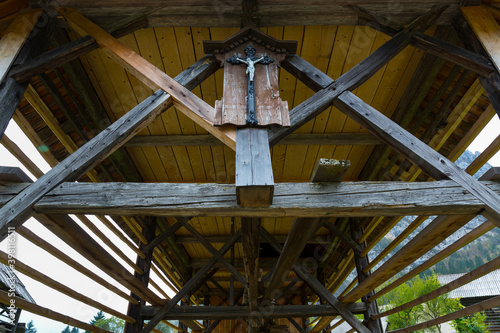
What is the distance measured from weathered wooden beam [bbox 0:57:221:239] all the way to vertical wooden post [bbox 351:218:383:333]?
4223 millimetres

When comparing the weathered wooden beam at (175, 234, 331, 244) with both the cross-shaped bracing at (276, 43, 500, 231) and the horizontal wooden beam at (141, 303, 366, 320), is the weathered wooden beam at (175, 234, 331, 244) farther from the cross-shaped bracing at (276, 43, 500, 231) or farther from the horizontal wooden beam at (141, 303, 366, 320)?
the cross-shaped bracing at (276, 43, 500, 231)

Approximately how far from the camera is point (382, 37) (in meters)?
3.29

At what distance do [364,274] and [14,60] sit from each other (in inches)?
209

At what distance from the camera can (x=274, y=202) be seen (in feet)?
6.55

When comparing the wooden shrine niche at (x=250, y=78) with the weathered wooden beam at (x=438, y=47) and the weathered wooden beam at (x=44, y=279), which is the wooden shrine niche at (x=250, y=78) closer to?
the weathered wooden beam at (x=438, y=47)

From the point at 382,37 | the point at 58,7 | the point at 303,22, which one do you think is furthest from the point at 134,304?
the point at 382,37

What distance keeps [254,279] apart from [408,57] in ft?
10.2

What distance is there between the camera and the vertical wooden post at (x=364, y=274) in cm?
501

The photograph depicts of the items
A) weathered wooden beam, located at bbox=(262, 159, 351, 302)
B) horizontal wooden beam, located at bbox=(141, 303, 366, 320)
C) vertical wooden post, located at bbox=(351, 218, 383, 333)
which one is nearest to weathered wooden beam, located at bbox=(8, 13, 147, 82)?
weathered wooden beam, located at bbox=(262, 159, 351, 302)

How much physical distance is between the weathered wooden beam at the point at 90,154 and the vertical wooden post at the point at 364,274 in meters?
4.22

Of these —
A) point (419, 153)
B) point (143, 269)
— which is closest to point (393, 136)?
point (419, 153)

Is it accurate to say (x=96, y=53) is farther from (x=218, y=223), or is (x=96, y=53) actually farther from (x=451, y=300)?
(x=451, y=300)

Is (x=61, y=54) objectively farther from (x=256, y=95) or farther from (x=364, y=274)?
(x=364, y=274)

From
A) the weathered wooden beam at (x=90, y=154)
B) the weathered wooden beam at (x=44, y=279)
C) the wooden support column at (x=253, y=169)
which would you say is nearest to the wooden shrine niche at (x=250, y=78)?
the wooden support column at (x=253, y=169)
